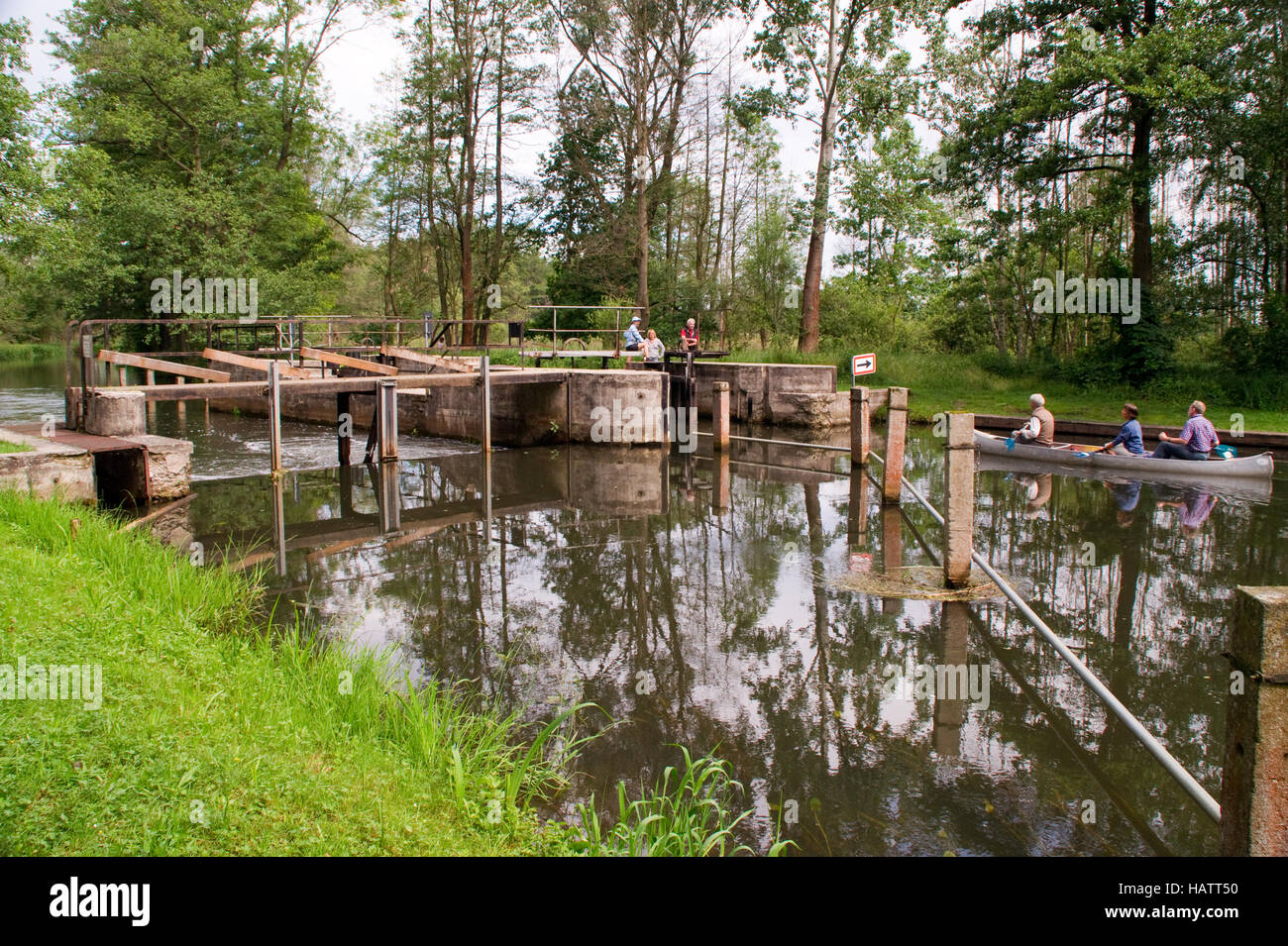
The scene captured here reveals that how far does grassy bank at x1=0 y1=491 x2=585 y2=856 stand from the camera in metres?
4.01

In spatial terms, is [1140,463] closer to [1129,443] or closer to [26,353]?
[1129,443]

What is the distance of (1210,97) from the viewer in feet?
67.5

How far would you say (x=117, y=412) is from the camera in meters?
14.4

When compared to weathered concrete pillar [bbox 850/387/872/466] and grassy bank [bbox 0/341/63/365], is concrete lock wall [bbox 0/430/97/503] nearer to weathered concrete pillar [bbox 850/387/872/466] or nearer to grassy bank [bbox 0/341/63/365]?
weathered concrete pillar [bbox 850/387/872/466]

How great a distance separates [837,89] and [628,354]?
11.5m

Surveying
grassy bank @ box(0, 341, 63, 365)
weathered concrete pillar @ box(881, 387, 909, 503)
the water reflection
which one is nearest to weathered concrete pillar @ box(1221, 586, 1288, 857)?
the water reflection

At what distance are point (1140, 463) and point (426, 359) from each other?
14.0 metres

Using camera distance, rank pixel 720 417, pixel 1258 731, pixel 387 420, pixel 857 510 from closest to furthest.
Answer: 1. pixel 1258 731
2. pixel 857 510
3. pixel 387 420
4. pixel 720 417

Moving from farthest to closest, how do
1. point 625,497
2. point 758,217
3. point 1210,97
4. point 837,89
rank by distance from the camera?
point 758,217
point 837,89
point 1210,97
point 625,497

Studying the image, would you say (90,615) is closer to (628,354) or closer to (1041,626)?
(1041,626)

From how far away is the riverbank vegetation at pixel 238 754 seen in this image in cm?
402

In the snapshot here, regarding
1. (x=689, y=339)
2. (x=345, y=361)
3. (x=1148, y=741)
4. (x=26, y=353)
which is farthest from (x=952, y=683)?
(x=26, y=353)

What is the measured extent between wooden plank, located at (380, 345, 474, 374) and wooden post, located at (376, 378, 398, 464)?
7.62 feet
